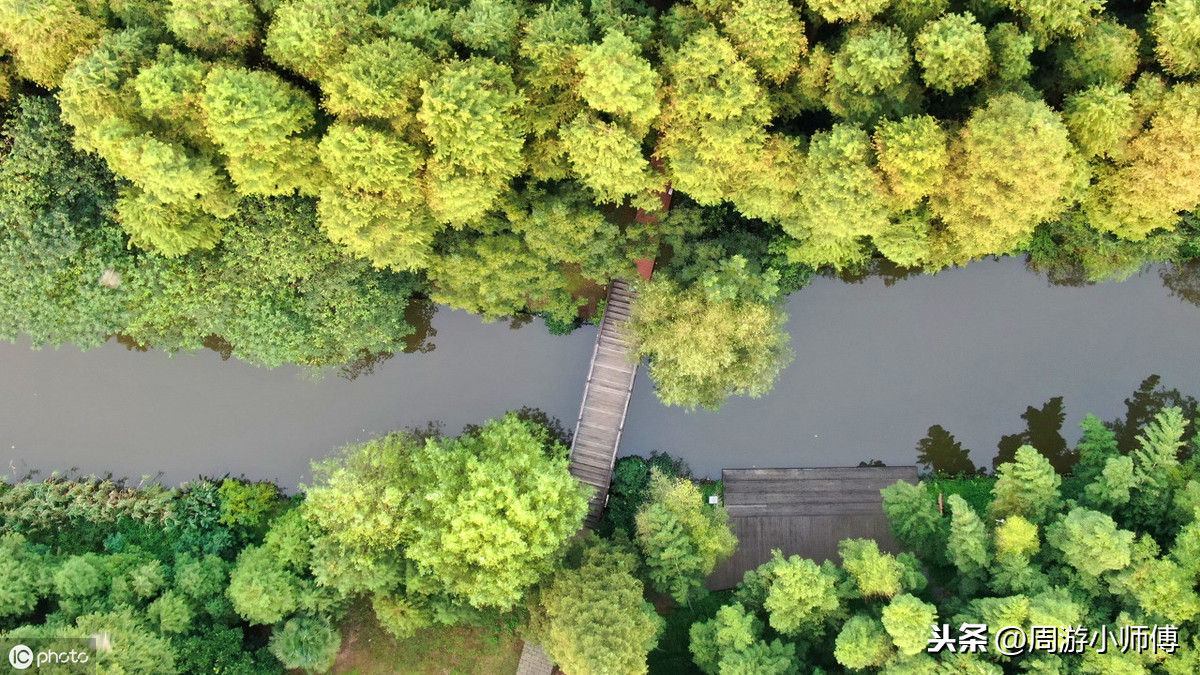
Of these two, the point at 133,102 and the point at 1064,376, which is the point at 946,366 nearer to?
the point at 1064,376

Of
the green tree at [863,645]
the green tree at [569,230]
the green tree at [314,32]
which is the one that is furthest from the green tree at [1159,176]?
the green tree at [314,32]


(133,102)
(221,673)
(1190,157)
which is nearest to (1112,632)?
(1190,157)

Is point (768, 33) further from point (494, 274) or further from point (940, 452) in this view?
point (940, 452)

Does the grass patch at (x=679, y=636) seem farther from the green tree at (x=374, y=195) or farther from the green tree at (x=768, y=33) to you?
the green tree at (x=768, y=33)

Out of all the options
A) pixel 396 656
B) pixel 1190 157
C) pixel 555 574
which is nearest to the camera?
pixel 1190 157

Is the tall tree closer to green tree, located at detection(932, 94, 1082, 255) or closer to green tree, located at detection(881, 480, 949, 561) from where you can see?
green tree, located at detection(881, 480, 949, 561)

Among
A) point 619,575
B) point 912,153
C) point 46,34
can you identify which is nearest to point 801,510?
point 619,575

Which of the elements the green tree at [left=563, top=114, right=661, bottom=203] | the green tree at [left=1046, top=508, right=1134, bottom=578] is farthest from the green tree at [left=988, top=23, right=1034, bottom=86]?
the green tree at [left=1046, top=508, right=1134, bottom=578]
